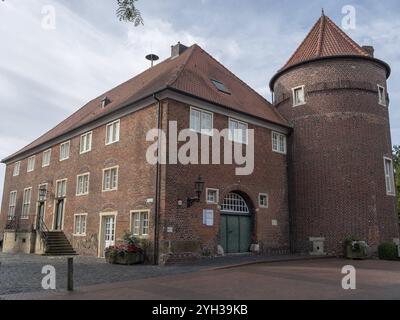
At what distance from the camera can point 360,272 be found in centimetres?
1340

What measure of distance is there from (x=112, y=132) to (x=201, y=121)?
5.35 metres

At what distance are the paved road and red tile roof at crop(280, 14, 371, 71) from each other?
13.6m

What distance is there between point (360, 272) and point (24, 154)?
26625mm

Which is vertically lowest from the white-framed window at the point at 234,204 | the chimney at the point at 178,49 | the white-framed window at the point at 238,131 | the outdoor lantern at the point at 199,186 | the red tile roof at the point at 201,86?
the white-framed window at the point at 234,204

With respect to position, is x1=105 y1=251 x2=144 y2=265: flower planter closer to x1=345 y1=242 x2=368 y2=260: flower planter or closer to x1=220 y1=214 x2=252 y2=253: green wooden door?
x1=220 y1=214 x2=252 y2=253: green wooden door

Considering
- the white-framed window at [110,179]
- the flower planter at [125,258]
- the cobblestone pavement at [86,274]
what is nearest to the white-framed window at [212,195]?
the cobblestone pavement at [86,274]

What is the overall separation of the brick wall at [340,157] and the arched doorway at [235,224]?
3.46 metres

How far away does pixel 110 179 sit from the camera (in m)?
20.2

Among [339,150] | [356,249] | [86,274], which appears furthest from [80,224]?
[339,150]

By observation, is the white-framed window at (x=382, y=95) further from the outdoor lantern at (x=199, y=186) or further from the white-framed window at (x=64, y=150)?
the white-framed window at (x=64, y=150)

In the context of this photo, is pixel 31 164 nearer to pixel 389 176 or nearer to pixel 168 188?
pixel 168 188

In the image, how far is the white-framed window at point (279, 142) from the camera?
2216 centimetres
